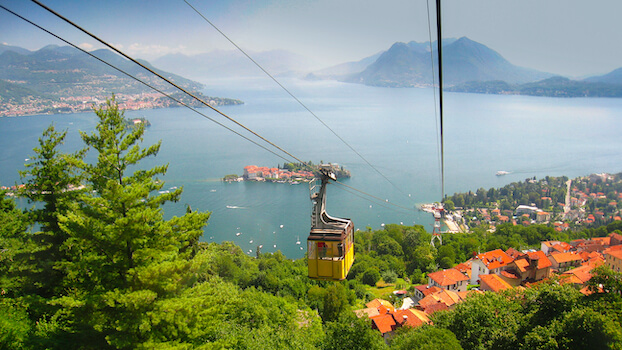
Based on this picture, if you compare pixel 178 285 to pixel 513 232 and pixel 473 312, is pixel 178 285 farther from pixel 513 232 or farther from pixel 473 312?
pixel 513 232

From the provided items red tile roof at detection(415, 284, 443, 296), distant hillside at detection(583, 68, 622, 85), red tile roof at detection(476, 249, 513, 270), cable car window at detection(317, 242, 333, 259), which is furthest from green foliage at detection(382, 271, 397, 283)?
distant hillside at detection(583, 68, 622, 85)

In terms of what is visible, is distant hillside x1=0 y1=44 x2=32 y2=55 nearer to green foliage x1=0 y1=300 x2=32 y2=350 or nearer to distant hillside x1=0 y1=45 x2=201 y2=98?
distant hillside x1=0 y1=45 x2=201 y2=98

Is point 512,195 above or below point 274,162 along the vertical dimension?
below

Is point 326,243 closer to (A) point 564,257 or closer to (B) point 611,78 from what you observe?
(A) point 564,257

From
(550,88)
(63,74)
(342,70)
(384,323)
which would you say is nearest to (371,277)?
(384,323)

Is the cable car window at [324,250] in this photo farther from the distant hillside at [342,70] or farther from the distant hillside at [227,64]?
the distant hillside at [342,70]

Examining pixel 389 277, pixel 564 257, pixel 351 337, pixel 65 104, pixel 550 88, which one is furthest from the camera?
pixel 550 88

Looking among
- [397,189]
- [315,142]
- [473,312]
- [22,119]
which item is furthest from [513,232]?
[22,119]
